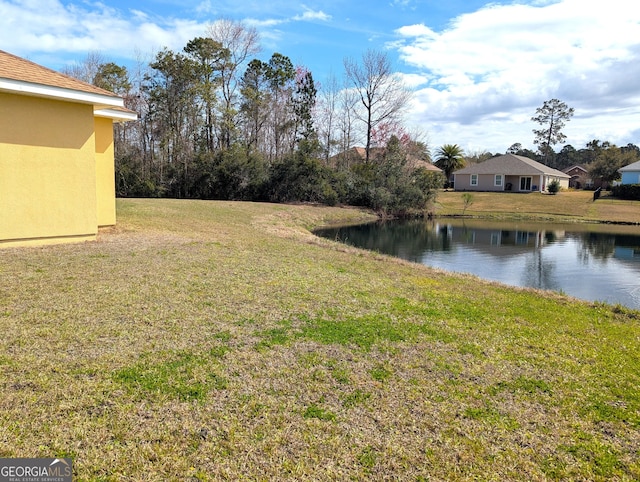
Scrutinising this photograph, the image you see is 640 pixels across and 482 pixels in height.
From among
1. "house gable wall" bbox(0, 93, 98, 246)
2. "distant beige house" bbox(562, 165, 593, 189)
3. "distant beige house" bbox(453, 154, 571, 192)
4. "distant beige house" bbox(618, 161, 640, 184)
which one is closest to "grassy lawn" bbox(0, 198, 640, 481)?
"house gable wall" bbox(0, 93, 98, 246)

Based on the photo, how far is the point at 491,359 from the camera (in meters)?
4.88

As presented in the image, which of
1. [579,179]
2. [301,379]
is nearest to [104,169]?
[301,379]

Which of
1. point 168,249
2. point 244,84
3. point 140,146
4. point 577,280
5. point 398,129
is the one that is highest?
point 244,84

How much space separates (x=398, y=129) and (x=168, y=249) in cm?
3264

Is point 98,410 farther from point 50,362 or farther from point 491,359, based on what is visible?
point 491,359

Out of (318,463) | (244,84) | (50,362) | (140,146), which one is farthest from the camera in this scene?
(244,84)

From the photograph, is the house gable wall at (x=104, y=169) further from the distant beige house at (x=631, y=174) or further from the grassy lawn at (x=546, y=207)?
the distant beige house at (x=631, y=174)

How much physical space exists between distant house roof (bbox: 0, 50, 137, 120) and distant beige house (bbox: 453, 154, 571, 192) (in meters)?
46.4

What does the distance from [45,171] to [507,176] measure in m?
48.6

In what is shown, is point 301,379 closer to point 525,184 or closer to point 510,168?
point 510,168

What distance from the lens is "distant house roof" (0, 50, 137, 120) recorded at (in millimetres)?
8234

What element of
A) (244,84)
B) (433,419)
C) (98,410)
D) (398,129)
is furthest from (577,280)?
(244,84)

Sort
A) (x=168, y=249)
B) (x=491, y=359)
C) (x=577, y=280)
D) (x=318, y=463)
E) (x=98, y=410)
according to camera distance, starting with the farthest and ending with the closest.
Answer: (x=577, y=280)
(x=168, y=249)
(x=491, y=359)
(x=98, y=410)
(x=318, y=463)

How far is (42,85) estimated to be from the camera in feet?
28.0
